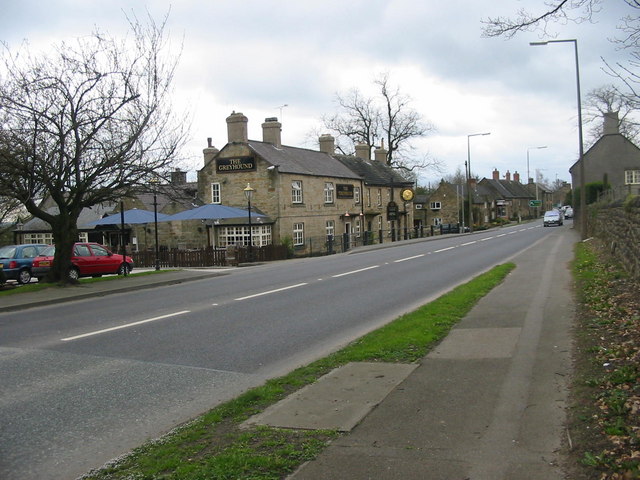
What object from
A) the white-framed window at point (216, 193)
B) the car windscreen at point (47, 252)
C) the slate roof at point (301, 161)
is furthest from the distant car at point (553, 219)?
the car windscreen at point (47, 252)

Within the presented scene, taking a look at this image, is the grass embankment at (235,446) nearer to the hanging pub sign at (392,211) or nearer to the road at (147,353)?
the road at (147,353)

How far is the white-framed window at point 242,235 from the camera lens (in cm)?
3966

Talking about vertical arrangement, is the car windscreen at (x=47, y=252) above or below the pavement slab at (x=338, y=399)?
above

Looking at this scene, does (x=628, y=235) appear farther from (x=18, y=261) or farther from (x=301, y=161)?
(x=301, y=161)

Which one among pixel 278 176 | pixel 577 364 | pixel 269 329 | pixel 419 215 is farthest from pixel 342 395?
pixel 419 215

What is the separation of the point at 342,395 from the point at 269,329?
475 cm

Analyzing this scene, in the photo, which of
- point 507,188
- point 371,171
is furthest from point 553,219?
point 507,188

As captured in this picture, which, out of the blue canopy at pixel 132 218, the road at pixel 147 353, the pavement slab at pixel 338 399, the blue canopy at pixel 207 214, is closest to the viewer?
the pavement slab at pixel 338 399

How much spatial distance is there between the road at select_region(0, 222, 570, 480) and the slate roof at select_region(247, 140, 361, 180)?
81.0 feet

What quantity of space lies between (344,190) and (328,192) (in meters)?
2.32

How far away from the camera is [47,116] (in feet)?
59.3

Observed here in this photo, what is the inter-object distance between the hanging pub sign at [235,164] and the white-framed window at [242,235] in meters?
4.34

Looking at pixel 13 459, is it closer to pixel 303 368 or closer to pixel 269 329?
pixel 303 368

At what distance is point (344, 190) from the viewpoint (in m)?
48.3
